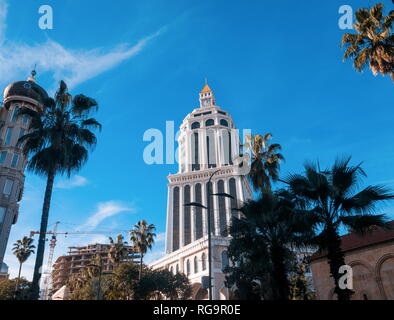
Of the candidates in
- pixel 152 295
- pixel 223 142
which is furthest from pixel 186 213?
pixel 152 295

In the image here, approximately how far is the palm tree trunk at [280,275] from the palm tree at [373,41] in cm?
1232

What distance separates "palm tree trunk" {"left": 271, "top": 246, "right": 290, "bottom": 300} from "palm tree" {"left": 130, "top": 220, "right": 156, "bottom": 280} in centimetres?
3176

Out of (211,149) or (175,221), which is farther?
(211,149)

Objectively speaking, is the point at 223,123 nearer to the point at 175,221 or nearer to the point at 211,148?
the point at 211,148

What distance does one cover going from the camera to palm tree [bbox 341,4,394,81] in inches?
710

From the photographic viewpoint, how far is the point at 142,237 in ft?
149

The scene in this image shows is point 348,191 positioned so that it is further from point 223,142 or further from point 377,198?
point 223,142

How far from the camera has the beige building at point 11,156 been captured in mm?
37156

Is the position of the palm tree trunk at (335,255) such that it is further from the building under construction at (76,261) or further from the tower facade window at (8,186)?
the building under construction at (76,261)

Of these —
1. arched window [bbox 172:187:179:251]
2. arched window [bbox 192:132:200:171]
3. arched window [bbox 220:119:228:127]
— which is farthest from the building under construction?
arched window [bbox 220:119:228:127]

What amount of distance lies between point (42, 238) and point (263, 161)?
17.7 m

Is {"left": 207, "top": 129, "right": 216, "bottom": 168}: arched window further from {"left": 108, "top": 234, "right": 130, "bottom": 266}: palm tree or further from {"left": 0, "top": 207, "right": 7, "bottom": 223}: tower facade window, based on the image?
{"left": 0, "top": 207, "right": 7, "bottom": 223}: tower facade window

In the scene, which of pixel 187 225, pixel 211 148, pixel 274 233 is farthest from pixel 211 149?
pixel 274 233

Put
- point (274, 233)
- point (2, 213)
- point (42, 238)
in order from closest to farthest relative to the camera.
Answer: point (274, 233) < point (42, 238) < point (2, 213)
